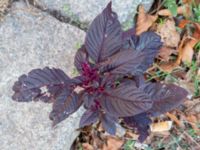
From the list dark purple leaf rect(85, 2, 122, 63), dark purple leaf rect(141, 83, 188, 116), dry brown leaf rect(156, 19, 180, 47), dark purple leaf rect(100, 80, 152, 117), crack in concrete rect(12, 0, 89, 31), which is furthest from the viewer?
dry brown leaf rect(156, 19, 180, 47)

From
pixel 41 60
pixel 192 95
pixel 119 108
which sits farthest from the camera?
pixel 192 95

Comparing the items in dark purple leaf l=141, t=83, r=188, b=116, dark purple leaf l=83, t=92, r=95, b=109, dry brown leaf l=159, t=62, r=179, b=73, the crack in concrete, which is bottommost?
dark purple leaf l=141, t=83, r=188, b=116

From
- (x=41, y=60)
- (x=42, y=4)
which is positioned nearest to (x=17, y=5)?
(x=42, y=4)

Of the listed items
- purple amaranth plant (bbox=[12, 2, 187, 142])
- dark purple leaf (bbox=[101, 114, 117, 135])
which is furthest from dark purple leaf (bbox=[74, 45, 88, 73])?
dark purple leaf (bbox=[101, 114, 117, 135])

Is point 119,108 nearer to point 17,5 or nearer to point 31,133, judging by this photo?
point 31,133

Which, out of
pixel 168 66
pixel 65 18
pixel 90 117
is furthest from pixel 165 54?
pixel 90 117

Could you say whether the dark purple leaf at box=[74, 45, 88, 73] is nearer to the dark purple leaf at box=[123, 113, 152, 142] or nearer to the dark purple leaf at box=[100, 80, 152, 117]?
the dark purple leaf at box=[100, 80, 152, 117]
